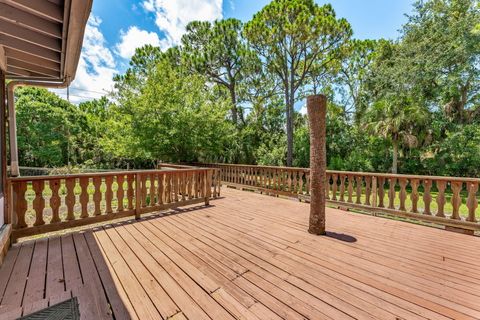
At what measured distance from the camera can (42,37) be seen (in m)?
2.37

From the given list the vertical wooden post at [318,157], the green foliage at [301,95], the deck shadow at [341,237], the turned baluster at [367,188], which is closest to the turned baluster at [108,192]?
the vertical wooden post at [318,157]

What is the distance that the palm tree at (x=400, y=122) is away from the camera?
36.3ft

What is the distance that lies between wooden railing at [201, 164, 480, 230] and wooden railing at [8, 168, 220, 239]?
2.12 m

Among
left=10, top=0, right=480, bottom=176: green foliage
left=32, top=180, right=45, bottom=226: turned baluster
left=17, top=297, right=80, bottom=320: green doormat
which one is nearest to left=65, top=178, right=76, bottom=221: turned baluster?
left=32, top=180, right=45, bottom=226: turned baluster

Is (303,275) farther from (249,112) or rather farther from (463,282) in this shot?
(249,112)

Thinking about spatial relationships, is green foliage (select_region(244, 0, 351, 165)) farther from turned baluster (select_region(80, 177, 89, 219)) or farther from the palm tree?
turned baluster (select_region(80, 177, 89, 219))

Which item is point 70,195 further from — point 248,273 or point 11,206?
point 248,273

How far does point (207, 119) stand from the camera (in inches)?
370

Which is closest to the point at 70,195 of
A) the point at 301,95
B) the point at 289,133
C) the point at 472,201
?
the point at 472,201

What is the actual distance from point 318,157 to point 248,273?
185 cm

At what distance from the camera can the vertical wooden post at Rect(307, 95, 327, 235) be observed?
3211 millimetres

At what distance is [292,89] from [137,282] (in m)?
11.6

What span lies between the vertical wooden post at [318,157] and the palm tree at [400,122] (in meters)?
10.0

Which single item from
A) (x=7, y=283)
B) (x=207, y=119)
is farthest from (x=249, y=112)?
(x=7, y=283)
